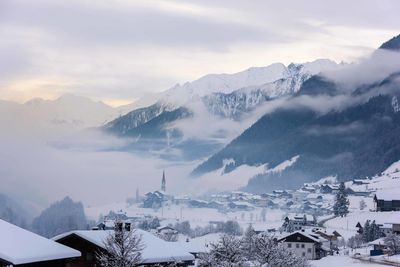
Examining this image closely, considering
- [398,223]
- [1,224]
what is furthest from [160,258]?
[398,223]

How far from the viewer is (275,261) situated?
181 feet

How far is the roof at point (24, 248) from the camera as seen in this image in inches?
1364

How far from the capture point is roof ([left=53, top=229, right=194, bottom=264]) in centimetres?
5112

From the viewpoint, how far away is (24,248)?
120ft

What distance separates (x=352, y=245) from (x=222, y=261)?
11568 centimetres

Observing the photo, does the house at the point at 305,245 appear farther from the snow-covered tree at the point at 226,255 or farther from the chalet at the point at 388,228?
the snow-covered tree at the point at 226,255

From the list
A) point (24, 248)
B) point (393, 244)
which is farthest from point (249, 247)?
point (24, 248)

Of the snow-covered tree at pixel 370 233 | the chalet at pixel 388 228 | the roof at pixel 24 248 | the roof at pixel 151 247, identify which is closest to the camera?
the roof at pixel 24 248

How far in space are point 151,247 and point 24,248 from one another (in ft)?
63.9

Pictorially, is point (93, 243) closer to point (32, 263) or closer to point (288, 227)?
point (32, 263)

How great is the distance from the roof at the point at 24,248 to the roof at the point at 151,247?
795cm

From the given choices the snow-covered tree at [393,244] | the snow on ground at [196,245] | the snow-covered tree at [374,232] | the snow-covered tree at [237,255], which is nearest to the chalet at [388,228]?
the snow-covered tree at [374,232]

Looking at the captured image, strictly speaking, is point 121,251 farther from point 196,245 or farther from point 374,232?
point 374,232

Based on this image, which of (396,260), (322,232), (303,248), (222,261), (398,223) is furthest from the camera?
(322,232)
